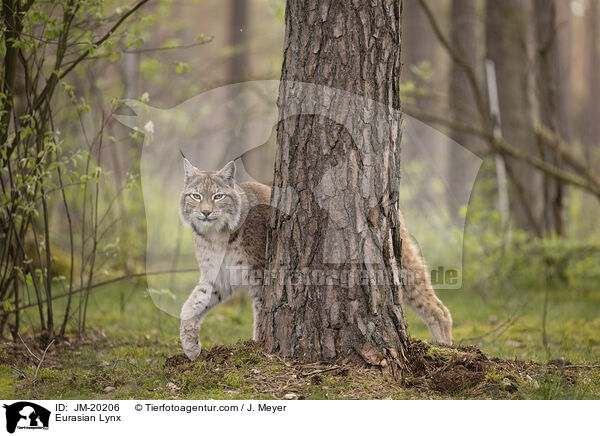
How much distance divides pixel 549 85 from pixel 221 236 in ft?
20.1

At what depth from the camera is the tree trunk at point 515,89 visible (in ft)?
33.0

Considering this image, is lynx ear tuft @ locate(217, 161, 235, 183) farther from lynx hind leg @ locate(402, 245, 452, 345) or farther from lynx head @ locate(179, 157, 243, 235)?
lynx hind leg @ locate(402, 245, 452, 345)

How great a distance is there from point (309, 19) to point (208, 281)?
2041mm

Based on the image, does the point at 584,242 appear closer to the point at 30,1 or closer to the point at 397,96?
the point at 397,96

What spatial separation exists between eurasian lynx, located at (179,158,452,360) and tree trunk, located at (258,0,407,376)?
65cm

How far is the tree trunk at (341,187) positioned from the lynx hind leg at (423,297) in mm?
807

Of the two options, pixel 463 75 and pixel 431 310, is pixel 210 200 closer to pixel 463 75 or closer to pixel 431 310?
pixel 431 310

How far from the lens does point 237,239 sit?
451 cm

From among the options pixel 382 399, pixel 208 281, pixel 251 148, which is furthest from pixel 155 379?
pixel 251 148

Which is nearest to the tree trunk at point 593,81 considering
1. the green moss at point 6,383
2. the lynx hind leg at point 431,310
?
the lynx hind leg at point 431,310

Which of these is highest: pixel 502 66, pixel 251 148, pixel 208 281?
pixel 502 66

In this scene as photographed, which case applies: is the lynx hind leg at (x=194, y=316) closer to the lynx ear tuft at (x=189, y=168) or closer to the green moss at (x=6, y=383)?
the lynx ear tuft at (x=189, y=168)
